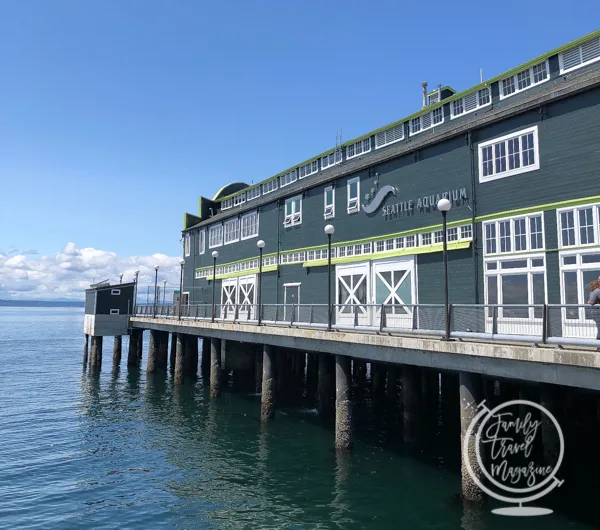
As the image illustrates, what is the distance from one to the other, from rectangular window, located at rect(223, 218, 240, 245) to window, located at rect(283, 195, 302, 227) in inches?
287

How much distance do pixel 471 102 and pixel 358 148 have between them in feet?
25.3

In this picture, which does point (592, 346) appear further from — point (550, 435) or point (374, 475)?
point (374, 475)

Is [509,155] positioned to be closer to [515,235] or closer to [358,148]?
[515,235]

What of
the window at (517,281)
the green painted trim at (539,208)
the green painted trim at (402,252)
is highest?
the green painted trim at (539,208)

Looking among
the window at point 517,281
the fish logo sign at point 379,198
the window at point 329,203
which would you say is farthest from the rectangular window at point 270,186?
the window at point 517,281

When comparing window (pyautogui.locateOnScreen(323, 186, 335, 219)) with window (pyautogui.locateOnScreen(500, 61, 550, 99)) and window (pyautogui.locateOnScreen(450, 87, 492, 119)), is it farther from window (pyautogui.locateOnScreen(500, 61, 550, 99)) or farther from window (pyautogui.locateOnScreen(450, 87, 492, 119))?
window (pyautogui.locateOnScreen(500, 61, 550, 99))

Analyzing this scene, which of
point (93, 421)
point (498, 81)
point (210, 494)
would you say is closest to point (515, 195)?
point (498, 81)

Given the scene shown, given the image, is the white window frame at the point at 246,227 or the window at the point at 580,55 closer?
the window at the point at 580,55

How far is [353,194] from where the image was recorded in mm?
24562

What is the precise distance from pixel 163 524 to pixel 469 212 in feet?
47.9

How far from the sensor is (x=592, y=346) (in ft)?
33.7

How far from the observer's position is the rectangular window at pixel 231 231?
3640 cm

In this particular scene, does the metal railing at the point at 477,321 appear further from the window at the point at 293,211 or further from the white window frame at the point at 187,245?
the white window frame at the point at 187,245

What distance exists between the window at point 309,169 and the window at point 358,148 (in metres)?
3.21
